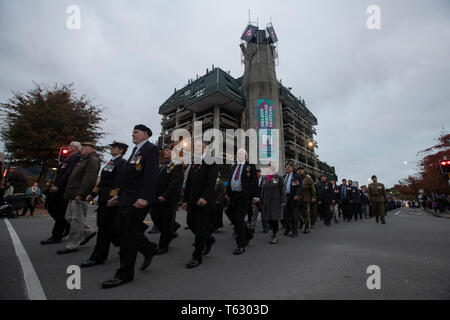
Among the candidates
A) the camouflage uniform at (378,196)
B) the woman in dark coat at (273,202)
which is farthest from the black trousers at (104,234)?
the camouflage uniform at (378,196)

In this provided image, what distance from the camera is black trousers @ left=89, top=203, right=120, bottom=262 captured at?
Answer: 3.40 metres

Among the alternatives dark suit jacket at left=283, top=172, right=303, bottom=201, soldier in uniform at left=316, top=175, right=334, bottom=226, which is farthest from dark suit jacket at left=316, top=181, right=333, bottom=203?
dark suit jacket at left=283, top=172, right=303, bottom=201

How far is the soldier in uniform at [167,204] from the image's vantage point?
4.25m

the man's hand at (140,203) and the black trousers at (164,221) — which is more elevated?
the man's hand at (140,203)

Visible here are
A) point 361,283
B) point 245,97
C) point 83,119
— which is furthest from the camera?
point 245,97

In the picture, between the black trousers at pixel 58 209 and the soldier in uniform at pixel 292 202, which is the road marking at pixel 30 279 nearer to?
the black trousers at pixel 58 209

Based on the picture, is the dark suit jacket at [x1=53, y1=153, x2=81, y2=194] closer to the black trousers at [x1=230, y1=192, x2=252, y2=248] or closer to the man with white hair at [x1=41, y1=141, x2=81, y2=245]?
the man with white hair at [x1=41, y1=141, x2=81, y2=245]

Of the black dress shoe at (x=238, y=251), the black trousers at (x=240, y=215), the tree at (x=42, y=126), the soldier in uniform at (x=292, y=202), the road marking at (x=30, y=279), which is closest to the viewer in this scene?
the road marking at (x=30, y=279)

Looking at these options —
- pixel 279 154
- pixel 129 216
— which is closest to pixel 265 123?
pixel 279 154

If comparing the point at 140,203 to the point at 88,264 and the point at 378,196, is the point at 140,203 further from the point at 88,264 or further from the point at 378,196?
the point at 378,196

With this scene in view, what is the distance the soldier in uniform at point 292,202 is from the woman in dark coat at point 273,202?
1.17ft

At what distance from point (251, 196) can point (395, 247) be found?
10.5ft

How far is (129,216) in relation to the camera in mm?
2676
